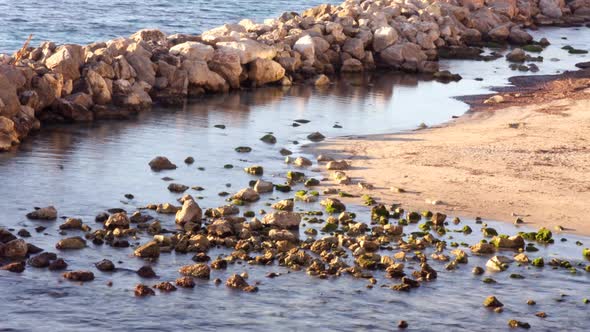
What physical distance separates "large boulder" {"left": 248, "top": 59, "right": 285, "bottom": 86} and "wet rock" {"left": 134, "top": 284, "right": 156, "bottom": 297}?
18.9 metres

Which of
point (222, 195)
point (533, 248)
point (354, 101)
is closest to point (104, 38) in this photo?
point (354, 101)

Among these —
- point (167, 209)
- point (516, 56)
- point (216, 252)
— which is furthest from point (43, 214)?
point (516, 56)

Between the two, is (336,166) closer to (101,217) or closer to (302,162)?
(302,162)

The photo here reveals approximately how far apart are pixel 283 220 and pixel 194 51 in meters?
14.7

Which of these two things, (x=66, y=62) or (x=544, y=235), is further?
(x=66, y=62)

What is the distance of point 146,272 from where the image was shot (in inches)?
643

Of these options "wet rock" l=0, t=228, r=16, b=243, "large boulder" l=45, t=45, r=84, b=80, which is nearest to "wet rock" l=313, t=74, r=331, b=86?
"large boulder" l=45, t=45, r=84, b=80

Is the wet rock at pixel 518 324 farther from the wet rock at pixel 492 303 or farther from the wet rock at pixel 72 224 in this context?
the wet rock at pixel 72 224

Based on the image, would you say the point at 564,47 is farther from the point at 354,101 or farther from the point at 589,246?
the point at 589,246

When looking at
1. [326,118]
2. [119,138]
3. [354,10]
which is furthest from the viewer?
[354,10]

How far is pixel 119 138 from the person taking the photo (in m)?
26.0

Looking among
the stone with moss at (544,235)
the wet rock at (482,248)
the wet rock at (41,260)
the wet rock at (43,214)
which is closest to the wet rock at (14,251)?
the wet rock at (41,260)

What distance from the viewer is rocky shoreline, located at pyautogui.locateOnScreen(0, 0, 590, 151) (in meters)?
27.3

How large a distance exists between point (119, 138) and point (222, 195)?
5.97 meters
